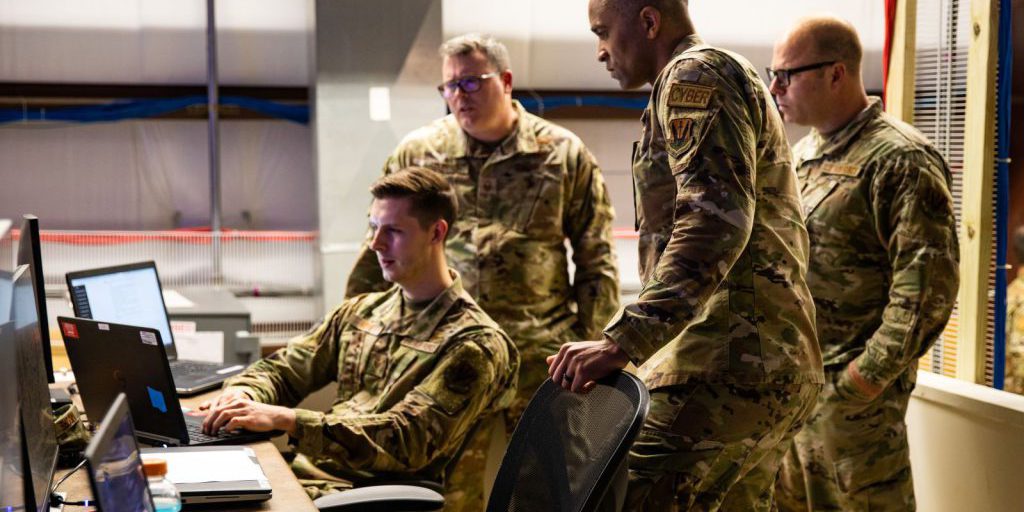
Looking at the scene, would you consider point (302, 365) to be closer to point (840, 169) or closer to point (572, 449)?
point (572, 449)

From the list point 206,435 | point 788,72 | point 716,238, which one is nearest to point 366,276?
point 206,435

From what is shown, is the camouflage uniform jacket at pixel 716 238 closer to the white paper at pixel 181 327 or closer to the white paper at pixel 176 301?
the white paper at pixel 181 327

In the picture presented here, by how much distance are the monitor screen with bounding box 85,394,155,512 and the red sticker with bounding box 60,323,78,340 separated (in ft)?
3.64

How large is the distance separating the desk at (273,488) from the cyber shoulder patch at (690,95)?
83 cm

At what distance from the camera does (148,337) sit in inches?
81.4

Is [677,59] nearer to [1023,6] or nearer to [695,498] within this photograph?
[695,498]

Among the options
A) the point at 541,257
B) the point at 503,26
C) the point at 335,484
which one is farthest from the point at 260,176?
the point at 335,484

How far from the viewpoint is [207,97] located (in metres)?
4.81

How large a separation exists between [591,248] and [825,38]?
0.89 metres

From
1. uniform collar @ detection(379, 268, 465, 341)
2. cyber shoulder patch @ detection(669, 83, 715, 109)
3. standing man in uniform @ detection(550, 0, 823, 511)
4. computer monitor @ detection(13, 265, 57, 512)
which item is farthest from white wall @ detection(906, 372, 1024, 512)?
computer monitor @ detection(13, 265, 57, 512)

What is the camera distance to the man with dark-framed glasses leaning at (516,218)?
3.15 meters

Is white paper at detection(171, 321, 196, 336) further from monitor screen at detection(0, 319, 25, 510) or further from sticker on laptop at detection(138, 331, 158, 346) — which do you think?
monitor screen at detection(0, 319, 25, 510)

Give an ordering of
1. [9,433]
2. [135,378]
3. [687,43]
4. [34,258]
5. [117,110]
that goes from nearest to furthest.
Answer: [9,433] < [687,43] < [34,258] < [135,378] < [117,110]

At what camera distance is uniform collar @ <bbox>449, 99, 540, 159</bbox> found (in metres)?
3.19
